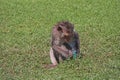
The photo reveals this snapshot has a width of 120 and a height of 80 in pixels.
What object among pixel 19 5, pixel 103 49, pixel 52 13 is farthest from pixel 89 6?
pixel 103 49

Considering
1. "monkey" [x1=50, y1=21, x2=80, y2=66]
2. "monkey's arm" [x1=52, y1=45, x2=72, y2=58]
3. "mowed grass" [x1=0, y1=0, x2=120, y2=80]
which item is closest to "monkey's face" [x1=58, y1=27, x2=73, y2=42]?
"monkey" [x1=50, y1=21, x2=80, y2=66]

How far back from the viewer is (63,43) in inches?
357

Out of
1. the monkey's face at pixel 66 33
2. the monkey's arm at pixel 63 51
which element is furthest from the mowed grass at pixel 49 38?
the monkey's face at pixel 66 33

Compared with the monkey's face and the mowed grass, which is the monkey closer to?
the monkey's face

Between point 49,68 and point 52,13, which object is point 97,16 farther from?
point 49,68

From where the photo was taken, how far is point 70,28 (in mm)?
8781

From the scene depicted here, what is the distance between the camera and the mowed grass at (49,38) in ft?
27.8

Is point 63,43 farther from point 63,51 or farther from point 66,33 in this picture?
point 66,33

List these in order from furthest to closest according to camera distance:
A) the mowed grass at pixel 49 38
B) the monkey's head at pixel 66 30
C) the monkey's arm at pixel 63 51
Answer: the monkey's arm at pixel 63 51 < the monkey's head at pixel 66 30 < the mowed grass at pixel 49 38

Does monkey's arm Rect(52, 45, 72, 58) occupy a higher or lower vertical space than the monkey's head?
lower

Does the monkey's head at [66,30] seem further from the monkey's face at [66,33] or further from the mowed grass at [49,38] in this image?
the mowed grass at [49,38]

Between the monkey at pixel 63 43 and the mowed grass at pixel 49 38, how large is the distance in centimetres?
23

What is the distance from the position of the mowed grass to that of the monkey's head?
0.50 meters

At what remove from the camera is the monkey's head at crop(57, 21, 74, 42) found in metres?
8.78
